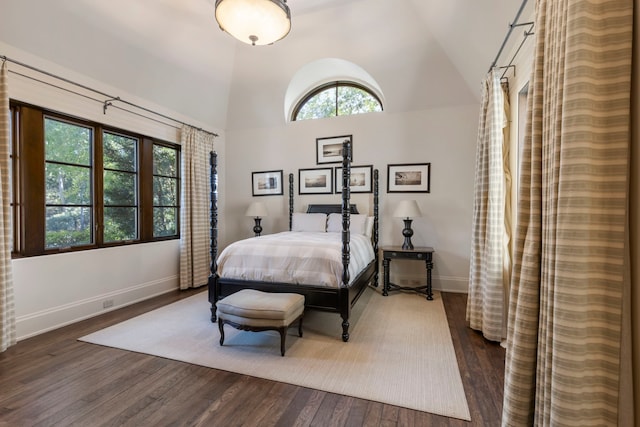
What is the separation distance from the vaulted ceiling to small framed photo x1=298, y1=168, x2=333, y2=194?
1.09m

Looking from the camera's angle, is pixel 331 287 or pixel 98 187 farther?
pixel 98 187

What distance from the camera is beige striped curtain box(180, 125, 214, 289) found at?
179 inches

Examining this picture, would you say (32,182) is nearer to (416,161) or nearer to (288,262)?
(288,262)

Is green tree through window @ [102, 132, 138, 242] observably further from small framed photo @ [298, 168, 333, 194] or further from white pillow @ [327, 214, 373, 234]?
white pillow @ [327, 214, 373, 234]

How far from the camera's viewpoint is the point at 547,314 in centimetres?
107

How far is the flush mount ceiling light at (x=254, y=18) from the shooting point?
233 cm

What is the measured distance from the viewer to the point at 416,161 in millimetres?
4633

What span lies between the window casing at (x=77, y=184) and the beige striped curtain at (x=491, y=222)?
4138 millimetres

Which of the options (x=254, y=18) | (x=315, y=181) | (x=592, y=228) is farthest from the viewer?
(x=315, y=181)

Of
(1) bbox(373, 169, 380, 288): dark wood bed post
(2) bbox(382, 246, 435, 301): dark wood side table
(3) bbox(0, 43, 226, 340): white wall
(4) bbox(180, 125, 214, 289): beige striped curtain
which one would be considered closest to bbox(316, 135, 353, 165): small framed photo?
(1) bbox(373, 169, 380, 288): dark wood bed post

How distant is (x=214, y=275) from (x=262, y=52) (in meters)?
3.21

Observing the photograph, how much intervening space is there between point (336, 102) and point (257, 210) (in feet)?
7.53

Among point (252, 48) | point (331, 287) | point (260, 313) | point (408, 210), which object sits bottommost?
point (260, 313)

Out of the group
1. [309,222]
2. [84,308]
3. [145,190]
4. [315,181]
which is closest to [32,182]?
[145,190]
